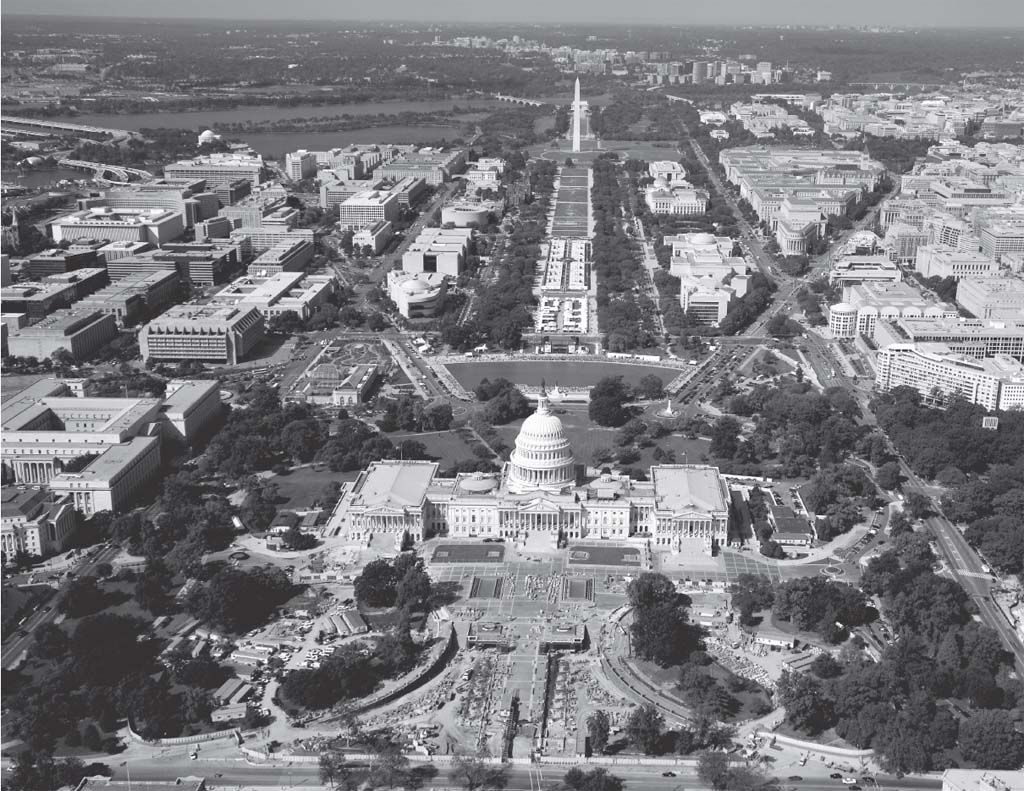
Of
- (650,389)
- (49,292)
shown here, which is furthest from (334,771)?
(49,292)

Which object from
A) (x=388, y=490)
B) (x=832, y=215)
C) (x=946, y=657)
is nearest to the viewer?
(x=946, y=657)

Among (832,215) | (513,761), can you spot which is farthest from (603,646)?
(832,215)

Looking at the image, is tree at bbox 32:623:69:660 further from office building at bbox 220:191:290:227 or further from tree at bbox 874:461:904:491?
office building at bbox 220:191:290:227

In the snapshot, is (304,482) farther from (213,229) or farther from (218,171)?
(218,171)

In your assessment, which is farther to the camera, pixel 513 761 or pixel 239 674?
pixel 239 674

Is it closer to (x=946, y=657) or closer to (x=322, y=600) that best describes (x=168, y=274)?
(x=322, y=600)

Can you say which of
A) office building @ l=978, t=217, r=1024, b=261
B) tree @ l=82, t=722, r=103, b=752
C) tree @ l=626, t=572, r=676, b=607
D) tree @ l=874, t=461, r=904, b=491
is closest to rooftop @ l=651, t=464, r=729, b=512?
tree @ l=626, t=572, r=676, b=607
